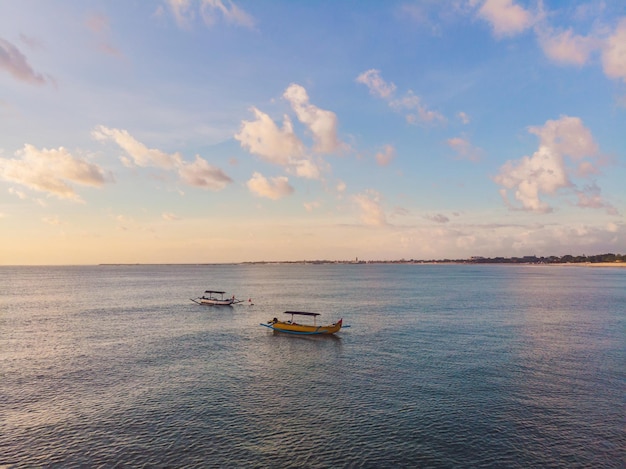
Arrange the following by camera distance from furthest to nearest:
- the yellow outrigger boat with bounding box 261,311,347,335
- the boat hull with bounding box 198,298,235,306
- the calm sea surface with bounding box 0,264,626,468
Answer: the boat hull with bounding box 198,298,235,306, the yellow outrigger boat with bounding box 261,311,347,335, the calm sea surface with bounding box 0,264,626,468

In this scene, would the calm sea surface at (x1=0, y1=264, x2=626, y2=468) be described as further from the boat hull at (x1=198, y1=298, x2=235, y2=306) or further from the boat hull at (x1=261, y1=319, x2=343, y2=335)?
the boat hull at (x1=198, y1=298, x2=235, y2=306)

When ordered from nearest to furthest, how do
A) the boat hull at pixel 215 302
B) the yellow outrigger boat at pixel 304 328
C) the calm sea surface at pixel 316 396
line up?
the calm sea surface at pixel 316 396, the yellow outrigger boat at pixel 304 328, the boat hull at pixel 215 302

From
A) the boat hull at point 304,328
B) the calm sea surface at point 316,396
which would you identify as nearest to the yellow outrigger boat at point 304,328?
the boat hull at point 304,328

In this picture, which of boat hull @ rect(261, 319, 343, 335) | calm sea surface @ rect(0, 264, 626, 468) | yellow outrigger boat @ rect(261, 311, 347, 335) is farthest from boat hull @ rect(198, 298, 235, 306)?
yellow outrigger boat @ rect(261, 311, 347, 335)

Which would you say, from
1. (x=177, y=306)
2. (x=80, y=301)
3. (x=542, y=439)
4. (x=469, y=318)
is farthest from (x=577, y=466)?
(x=80, y=301)

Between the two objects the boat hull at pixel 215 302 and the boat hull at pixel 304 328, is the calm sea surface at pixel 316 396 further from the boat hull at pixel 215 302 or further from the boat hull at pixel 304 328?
the boat hull at pixel 215 302

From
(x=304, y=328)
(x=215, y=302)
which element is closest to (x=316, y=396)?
(x=304, y=328)

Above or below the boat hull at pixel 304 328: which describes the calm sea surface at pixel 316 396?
below

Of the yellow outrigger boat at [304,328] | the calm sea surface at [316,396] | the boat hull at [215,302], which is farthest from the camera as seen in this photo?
the boat hull at [215,302]

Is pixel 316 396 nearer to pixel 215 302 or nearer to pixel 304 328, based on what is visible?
pixel 304 328
